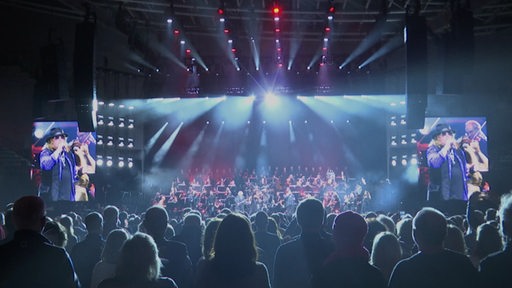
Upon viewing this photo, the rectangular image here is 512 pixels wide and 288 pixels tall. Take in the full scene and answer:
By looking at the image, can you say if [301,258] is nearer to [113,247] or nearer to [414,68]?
[113,247]

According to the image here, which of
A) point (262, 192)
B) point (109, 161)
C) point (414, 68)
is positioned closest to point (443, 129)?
point (262, 192)

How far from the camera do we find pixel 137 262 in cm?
268

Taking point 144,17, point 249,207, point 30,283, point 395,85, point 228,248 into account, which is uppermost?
point 144,17

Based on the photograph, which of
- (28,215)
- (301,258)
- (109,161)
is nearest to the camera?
(28,215)

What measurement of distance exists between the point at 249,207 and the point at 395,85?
25.5 feet

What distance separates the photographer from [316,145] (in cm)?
2478

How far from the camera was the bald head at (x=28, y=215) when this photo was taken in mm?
3199

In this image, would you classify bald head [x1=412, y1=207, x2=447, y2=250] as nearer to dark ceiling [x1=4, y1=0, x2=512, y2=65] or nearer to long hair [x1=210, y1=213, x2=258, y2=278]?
long hair [x1=210, y1=213, x2=258, y2=278]

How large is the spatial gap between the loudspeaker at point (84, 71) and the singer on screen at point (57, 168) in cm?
923

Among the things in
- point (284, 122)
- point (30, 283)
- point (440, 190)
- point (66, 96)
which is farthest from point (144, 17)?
point (30, 283)

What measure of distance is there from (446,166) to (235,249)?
14.8 metres

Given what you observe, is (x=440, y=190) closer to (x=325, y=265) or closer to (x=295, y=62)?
(x=295, y=62)

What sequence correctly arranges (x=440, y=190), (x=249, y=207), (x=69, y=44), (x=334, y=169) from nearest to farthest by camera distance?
(x=440, y=190) < (x=69, y=44) < (x=249, y=207) < (x=334, y=169)

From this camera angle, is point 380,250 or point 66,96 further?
point 66,96
